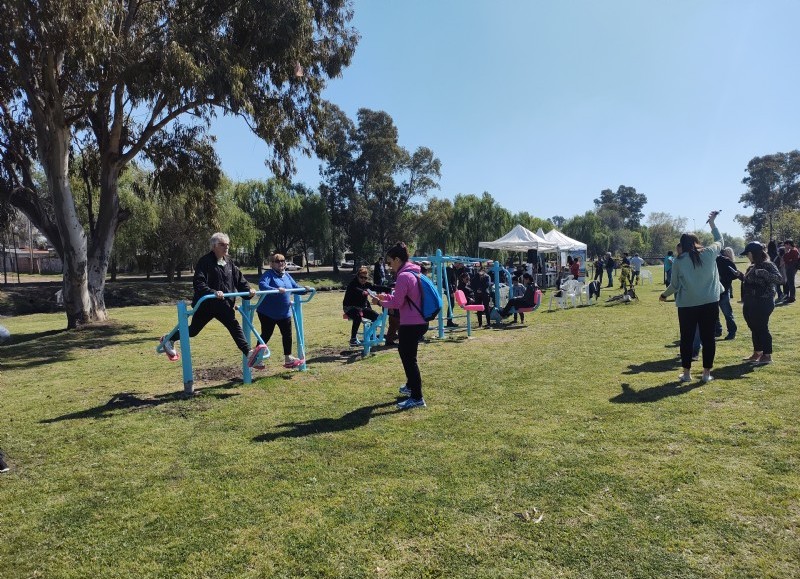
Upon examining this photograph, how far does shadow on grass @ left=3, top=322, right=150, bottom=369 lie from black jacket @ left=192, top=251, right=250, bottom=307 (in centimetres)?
561

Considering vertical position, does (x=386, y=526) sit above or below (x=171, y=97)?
below

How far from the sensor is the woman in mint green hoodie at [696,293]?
6227mm

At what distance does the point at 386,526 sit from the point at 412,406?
8.53ft

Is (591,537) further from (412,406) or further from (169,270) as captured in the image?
(169,270)

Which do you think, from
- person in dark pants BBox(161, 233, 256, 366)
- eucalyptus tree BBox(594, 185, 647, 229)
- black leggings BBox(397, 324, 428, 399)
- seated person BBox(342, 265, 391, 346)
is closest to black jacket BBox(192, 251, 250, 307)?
person in dark pants BBox(161, 233, 256, 366)

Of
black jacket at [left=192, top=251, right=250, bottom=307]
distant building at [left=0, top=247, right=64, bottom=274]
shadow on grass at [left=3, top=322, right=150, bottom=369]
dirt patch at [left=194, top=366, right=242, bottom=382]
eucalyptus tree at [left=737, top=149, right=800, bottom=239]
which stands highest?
eucalyptus tree at [left=737, top=149, right=800, bottom=239]

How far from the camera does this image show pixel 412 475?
13.1 ft

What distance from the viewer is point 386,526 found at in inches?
129

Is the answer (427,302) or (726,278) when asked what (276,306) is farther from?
(726,278)

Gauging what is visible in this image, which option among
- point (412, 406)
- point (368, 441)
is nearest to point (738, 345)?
point (412, 406)

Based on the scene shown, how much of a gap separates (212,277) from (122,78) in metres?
8.53

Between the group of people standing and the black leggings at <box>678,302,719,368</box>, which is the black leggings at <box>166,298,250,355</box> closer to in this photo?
the group of people standing

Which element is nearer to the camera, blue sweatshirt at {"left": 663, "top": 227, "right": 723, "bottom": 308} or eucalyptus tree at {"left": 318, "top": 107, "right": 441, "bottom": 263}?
blue sweatshirt at {"left": 663, "top": 227, "right": 723, "bottom": 308}

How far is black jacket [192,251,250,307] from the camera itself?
6.30m
